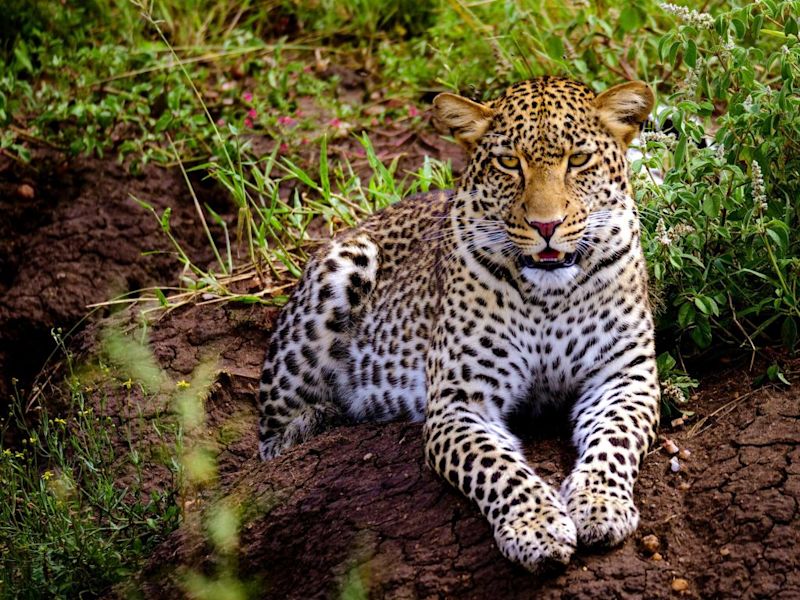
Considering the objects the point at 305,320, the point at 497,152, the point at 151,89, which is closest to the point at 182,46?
the point at 151,89

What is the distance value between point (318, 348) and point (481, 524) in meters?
2.33

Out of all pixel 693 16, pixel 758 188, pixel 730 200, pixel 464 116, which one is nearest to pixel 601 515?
pixel 758 188

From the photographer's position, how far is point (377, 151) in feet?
33.8

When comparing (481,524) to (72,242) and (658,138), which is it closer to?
(658,138)

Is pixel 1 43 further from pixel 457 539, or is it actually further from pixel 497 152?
pixel 457 539

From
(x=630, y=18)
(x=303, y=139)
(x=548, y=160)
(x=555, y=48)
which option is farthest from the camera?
(x=303, y=139)

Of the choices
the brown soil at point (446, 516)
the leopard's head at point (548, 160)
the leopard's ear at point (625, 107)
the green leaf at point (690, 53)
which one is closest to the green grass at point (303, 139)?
the green leaf at point (690, 53)

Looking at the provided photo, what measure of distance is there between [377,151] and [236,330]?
2.29 m

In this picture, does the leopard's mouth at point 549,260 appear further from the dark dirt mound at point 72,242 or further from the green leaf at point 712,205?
the dark dirt mound at point 72,242

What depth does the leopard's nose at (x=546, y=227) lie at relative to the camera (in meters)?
5.73

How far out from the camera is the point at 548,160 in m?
5.90

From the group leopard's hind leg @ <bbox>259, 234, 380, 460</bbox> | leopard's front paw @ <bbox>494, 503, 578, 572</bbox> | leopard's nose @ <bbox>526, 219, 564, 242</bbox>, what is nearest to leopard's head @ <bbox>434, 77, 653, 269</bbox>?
leopard's nose @ <bbox>526, 219, 564, 242</bbox>

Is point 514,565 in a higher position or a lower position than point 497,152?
lower

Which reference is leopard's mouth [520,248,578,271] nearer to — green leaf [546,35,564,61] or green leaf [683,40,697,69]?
green leaf [683,40,697,69]
